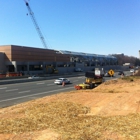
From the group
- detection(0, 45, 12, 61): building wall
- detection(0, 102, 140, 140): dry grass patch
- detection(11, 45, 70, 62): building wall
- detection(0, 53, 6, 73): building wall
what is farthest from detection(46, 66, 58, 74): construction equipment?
detection(0, 102, 140, 140): dry grass patch

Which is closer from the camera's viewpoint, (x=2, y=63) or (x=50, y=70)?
(x=2, y=63)

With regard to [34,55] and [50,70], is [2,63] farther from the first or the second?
[50,70]

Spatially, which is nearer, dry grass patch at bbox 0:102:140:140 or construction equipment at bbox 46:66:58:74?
dry grass patch at bbox 0:102:140:140

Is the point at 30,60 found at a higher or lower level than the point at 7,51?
lower

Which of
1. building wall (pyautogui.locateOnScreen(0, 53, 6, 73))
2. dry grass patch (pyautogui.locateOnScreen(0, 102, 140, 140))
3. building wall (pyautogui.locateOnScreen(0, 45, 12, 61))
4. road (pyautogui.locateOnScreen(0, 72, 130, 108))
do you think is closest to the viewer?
dry grass patch (pyautogui.locateOnScreen(0, 102, 140, 140))

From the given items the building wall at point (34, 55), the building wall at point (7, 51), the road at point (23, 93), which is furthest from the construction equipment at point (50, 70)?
the road at point (23, 93)

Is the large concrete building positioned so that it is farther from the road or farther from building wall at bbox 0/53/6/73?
the road

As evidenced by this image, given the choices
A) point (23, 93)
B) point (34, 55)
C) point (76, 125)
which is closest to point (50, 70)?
point (34, 55)

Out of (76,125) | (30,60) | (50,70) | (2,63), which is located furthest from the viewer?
(50,70)

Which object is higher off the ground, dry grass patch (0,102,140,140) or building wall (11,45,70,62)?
building wall (11,45,70,62)

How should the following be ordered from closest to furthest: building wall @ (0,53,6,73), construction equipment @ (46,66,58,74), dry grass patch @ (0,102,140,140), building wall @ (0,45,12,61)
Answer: dry grass patch @ (0,102,140,140), building wall @ (0,53,6,73), building wall @ (0,45,12,61), construction equipment @ (46,66,58,74)

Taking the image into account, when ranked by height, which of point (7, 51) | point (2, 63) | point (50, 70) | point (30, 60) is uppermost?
point (7, 51)

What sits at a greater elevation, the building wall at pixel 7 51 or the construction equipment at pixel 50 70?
the building wall at pixel 7 51

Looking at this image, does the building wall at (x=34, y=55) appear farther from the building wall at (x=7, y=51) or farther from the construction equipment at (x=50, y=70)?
the construction equipment at (x=50, y=70)
